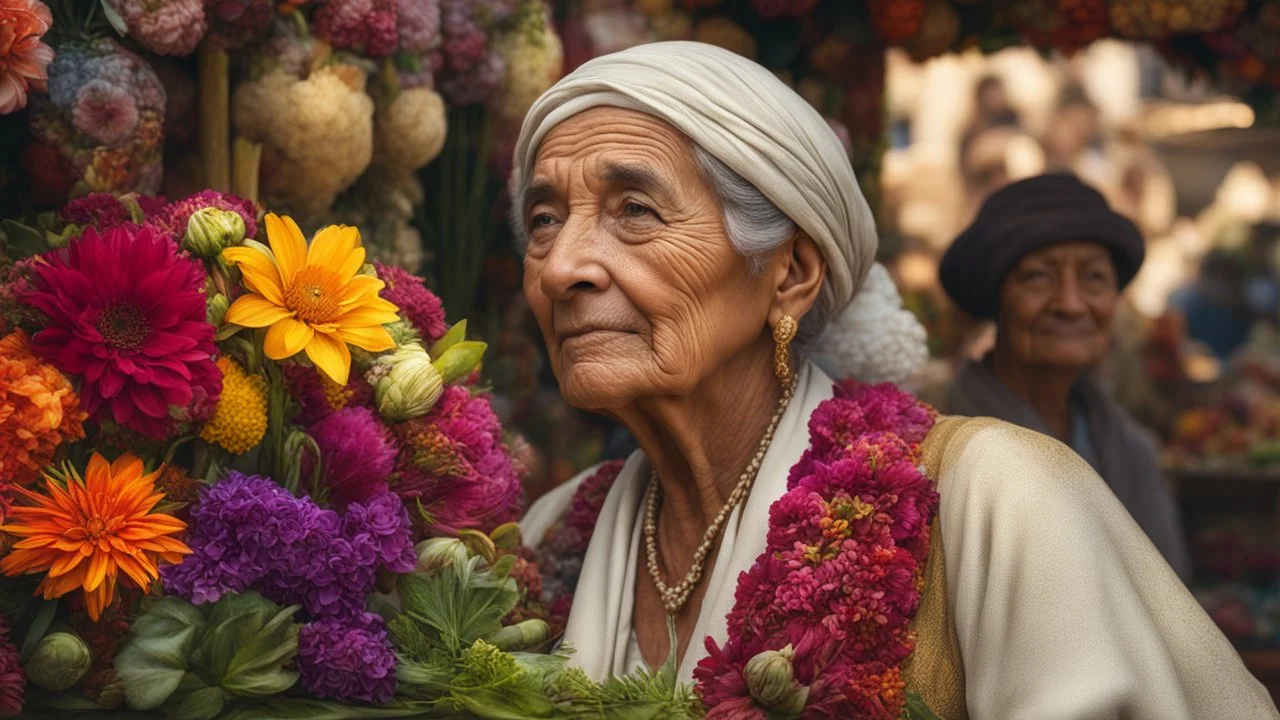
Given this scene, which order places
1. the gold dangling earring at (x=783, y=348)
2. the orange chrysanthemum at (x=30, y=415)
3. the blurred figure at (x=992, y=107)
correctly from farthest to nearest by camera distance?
the blurred figure at (x=992, y=107) → the gold dangling earring at (x=783, y=348) → the orange chrysanthemum at (x=30, y=415)

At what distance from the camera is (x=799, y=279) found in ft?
9.20

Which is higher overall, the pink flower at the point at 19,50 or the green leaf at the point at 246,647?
the pink flower at the point at 19,50

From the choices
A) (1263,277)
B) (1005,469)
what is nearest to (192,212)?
(1005,469)

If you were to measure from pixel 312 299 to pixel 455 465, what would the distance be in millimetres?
379

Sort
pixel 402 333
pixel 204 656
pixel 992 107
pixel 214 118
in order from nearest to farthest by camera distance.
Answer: pixel 204 656 < pixel 402 333 < pixel 214 118 < pixel 992 107

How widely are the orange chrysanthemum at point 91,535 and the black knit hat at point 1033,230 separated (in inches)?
100

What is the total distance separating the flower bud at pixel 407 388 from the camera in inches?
95.0

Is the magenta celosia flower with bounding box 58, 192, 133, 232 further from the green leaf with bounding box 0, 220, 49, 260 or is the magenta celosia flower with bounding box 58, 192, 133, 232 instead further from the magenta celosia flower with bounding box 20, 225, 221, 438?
the magenta celosia flower with bounding box 20, 225, 221, 438

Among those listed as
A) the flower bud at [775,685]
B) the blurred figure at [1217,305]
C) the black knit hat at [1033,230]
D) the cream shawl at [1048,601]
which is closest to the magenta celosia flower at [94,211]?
the cream shawl at [1048,601]

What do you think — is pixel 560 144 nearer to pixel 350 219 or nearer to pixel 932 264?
pixel 350 219

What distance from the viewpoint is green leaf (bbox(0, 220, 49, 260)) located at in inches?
92.6

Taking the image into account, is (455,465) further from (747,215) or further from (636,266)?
(747,215)

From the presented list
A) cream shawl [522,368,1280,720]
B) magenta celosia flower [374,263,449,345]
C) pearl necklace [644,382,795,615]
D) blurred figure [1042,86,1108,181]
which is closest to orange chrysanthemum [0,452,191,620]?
magenta celosia flower [374,263,449,345]

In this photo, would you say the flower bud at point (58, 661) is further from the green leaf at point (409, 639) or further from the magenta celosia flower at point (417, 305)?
the magenta celosia flower at point (417, 305)
